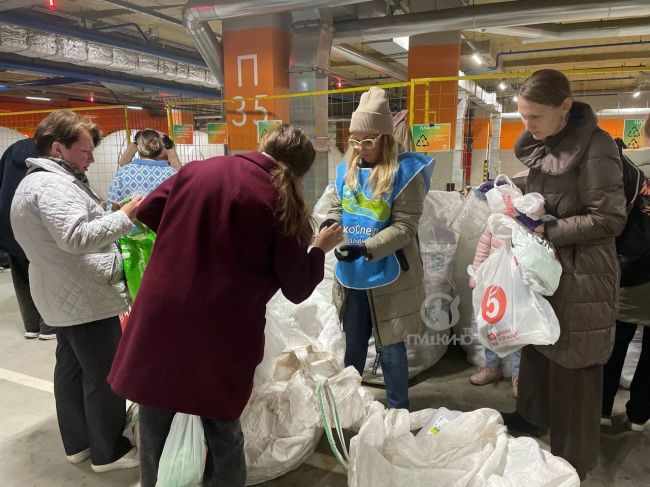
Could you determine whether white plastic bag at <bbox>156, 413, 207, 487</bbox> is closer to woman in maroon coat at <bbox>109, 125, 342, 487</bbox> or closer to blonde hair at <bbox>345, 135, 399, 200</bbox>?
woman in maroon coat at <bbox>109, 125, 342, 487</bbox>

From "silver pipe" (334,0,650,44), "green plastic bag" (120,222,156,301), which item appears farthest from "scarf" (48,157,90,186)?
"silver pipe" (334,0,650,44)

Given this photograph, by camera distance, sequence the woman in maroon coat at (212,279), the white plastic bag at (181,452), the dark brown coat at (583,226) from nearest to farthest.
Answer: the woman in maroon coat at (212,279) < the white plastic bag at (181,452) < the dark brown coat at (583,226)

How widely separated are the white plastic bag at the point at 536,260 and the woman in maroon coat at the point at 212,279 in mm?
785

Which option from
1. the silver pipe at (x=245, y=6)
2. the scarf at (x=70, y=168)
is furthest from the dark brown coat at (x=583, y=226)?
the silver pipe at (x=245, y=6)

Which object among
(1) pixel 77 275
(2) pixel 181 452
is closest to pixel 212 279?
(2) pixel 181 452

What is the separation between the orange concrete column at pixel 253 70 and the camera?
4684 millimetres

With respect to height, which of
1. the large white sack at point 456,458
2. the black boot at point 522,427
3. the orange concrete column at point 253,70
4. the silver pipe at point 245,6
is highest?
the silver pipe at point 245,6

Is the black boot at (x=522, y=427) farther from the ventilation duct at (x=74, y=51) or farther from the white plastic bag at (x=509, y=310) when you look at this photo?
the ventilation duct at (x=74, y=51)

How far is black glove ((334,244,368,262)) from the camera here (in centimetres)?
176

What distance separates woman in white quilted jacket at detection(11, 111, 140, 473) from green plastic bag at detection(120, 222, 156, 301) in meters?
0.07

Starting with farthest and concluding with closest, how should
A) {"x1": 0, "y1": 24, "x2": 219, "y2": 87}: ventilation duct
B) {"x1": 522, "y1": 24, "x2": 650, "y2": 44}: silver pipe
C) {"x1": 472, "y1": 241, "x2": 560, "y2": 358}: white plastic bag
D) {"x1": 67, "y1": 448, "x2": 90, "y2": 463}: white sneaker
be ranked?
{"x1": 0, "y1": 24, "x2": 219, "y2": 87}: ventilation duct → {"x1": 522, "y1": 24, "x2": 650, "y2": 44}: silver pipe → {"x1": 67, "y1": 448, "x2": 90, "y2": 463}: white sneaker → {"x1": 472, "y1": 241, "x2": 560, "y2": 358}: white plastic bag

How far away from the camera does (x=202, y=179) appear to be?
125 cm

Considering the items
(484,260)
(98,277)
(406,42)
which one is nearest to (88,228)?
(98,277)

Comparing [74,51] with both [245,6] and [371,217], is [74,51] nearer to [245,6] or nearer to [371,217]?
[245,6]
